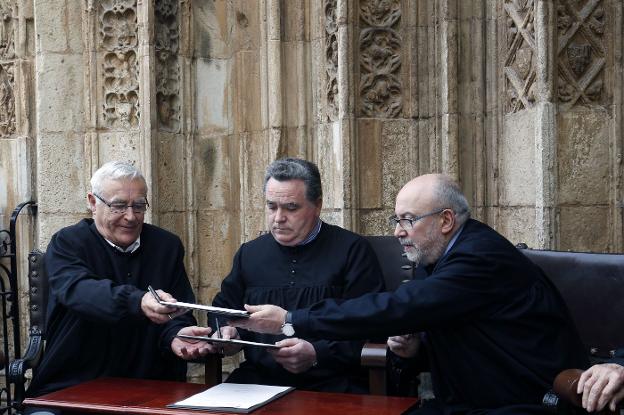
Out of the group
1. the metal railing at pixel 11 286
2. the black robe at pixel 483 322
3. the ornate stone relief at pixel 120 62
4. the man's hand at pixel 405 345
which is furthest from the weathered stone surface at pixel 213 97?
the black robe at pixel 483 322

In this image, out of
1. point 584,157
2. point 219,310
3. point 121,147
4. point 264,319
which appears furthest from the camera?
point 121,147

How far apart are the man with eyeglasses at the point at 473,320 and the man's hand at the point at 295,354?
11.5 inches

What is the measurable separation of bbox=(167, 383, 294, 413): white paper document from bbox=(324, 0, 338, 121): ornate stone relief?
2.64m

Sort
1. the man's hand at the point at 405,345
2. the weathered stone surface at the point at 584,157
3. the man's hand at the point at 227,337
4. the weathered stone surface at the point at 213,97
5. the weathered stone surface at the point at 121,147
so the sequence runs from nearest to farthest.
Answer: the man's hand at the point at 405,345 → the man's hand at the point at 227,337 → the weathered stone surface at the point at 584,157 → the weathered stone surface at the point at 121,147 → the weathered stone surface at the point at 213,97

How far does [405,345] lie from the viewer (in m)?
3.71

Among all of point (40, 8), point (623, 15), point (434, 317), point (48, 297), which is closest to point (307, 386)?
point (434, 317)

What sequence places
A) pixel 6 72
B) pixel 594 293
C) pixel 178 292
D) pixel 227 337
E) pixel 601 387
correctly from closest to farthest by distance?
pixel 601 387, pixel 227 337, pixel 594 293, pixel 178 292, pixel 6 72

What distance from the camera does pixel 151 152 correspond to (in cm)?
612

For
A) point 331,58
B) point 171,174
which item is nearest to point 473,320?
point 331,58

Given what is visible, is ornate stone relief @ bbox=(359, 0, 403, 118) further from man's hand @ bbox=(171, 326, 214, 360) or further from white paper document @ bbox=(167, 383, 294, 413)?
white paper document @ bbox=(167, 383, 294, 413)

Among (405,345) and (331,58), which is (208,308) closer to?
(405,345)

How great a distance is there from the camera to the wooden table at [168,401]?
3.22 m

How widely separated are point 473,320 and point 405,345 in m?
0.41

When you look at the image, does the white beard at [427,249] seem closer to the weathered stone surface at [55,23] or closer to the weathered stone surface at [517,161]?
the weathered stone surface at [517,161]
